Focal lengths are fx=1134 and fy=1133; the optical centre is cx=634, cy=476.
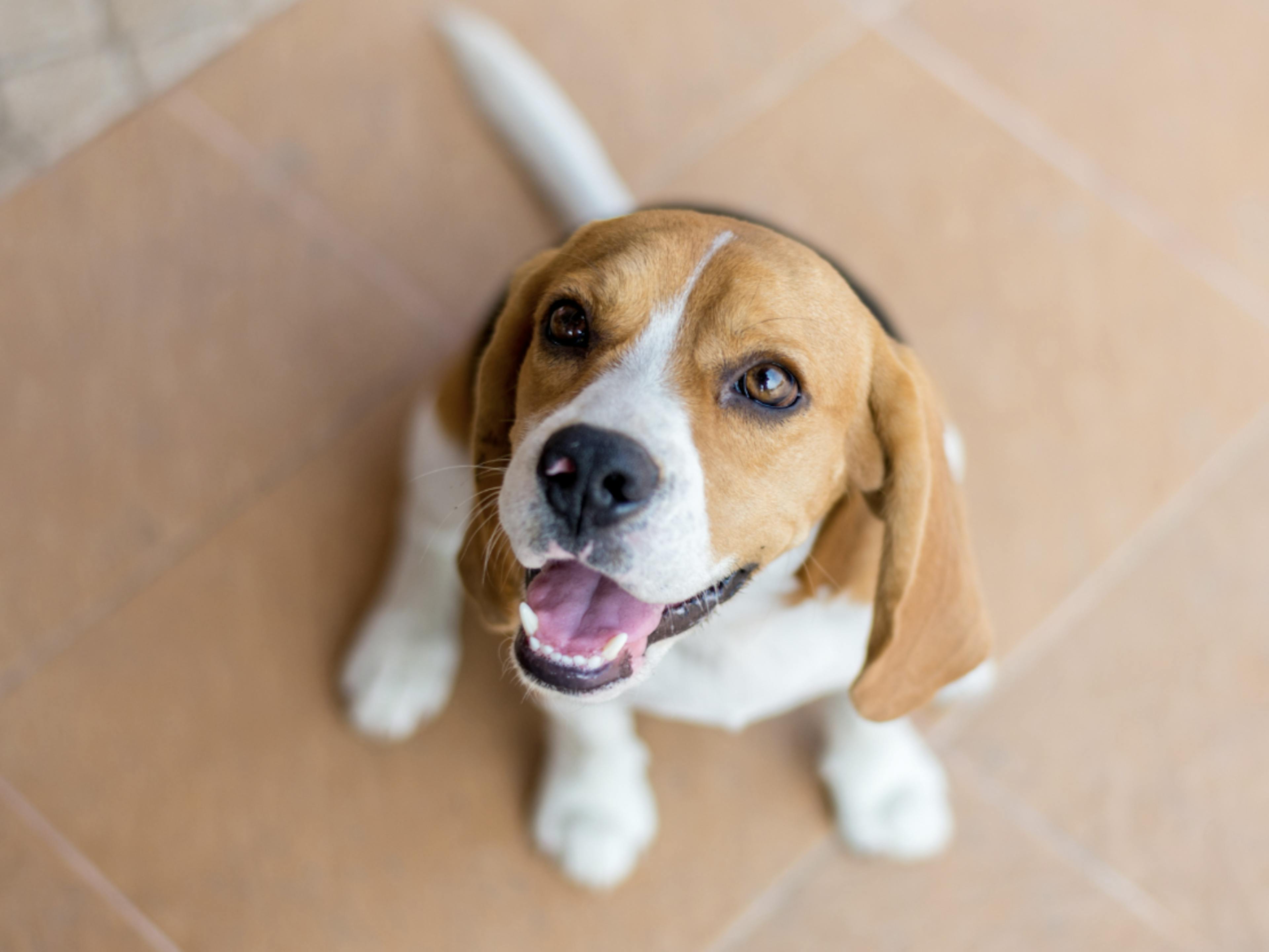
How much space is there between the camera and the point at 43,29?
2779mm

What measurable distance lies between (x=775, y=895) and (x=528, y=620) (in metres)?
1.18

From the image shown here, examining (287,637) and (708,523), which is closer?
(708,523)

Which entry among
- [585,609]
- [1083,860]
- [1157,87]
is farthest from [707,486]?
[1157,87]

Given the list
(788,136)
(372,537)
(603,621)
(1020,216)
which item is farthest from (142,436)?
(1020,216)

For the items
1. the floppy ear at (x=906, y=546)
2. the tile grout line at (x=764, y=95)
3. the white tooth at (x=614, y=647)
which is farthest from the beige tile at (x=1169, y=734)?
the tile grout line at (x=764, y=95)

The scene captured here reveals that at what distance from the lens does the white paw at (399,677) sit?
2.40m

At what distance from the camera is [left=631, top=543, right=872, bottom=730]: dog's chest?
5.88 ft

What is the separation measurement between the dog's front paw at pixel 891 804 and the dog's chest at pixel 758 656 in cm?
43

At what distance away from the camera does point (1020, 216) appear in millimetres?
3006

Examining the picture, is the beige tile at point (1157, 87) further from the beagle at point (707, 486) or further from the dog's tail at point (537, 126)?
the beagle at point (707, 486)

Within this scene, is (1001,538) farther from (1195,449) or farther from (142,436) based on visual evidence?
(142,436)

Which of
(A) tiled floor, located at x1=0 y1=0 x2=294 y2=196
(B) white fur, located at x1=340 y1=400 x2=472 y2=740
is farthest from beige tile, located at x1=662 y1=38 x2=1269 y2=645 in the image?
(A) tiled floor, located at x1=0 y1=0 x2=294 y2=196

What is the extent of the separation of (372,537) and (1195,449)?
6.58 ft

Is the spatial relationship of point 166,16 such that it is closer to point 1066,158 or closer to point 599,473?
point 599,473
